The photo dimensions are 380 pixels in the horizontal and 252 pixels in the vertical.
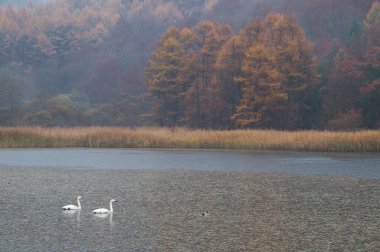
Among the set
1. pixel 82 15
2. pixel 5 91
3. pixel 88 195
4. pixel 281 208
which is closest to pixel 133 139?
pixel 88 195

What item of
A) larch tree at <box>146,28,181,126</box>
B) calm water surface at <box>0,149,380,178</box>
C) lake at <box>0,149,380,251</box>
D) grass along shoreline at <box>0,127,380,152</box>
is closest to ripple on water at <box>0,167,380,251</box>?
lake at <box>0,149,380,251</box>

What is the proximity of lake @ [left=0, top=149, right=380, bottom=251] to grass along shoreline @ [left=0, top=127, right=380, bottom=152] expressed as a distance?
4999 millimetres

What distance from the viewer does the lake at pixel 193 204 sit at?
1305 centimetres

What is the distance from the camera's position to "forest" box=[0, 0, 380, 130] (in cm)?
5541

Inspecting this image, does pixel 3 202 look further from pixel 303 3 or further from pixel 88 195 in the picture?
pixel 303 3

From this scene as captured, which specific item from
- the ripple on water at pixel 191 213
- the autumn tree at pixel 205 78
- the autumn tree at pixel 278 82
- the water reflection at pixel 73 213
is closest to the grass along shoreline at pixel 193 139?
the ripple on water at pixel 191 213

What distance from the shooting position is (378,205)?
57.9 ft

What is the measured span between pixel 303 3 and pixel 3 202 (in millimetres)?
85442

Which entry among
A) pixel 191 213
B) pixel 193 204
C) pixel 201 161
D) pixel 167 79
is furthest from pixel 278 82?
pixel 191 213

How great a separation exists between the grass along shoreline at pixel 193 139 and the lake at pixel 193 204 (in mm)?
4999

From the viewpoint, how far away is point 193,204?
58.2ft

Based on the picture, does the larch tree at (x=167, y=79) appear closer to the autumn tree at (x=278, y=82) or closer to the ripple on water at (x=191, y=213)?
the autumn tree at (x=278, y=82)

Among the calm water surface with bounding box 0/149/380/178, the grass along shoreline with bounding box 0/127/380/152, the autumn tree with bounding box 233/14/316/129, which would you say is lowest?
the calm water surface with bounding box 0/149/380/178

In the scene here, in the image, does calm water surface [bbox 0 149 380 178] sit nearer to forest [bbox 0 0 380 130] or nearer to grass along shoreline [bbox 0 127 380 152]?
grass along shoreline [bbox 0 127 380 152]
